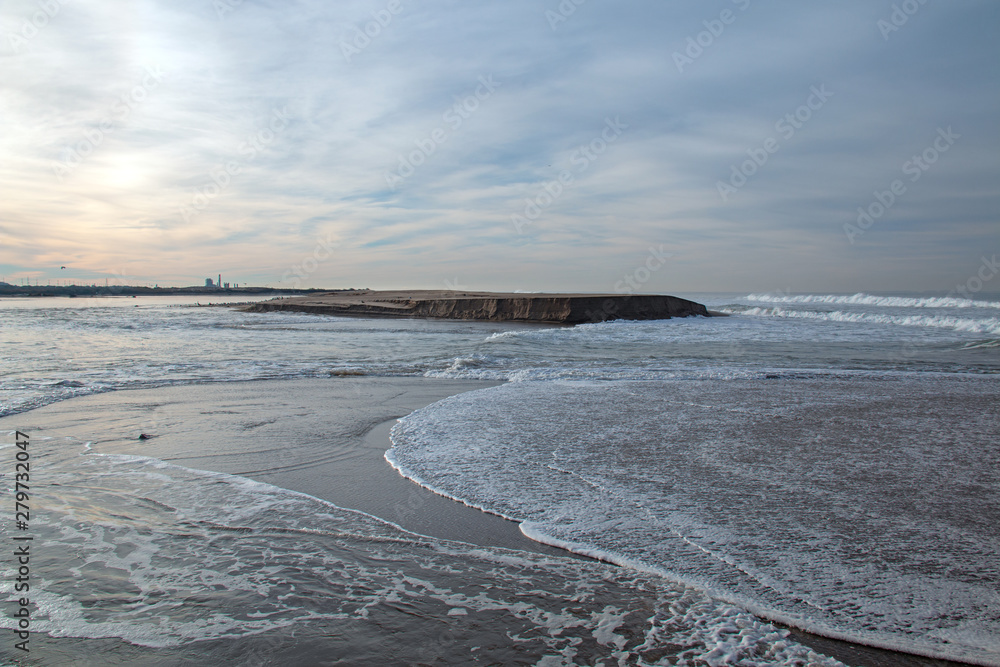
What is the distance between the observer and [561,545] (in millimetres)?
3061

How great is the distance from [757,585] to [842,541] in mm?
828

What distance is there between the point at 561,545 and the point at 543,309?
2933cm

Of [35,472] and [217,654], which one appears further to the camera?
[35,472]

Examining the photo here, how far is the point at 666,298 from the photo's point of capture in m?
33.6

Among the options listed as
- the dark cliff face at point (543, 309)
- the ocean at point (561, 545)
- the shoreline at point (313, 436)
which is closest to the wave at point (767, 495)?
the ocean at point (561, 545)

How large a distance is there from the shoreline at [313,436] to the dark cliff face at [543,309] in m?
22.5

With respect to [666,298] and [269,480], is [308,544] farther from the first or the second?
[666,298]

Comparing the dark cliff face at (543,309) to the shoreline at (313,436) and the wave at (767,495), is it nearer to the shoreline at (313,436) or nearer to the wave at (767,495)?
the shoreline at (313,436)

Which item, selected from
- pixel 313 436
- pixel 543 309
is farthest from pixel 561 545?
pixel 543 309

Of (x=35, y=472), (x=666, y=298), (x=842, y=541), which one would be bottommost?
(x=35, y=472)

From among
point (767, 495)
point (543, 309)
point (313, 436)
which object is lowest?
point (313, 436)

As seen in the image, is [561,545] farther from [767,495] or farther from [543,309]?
[543,309]

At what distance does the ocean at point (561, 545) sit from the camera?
2176 millimetres

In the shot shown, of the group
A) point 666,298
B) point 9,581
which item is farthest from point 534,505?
point 666,298
